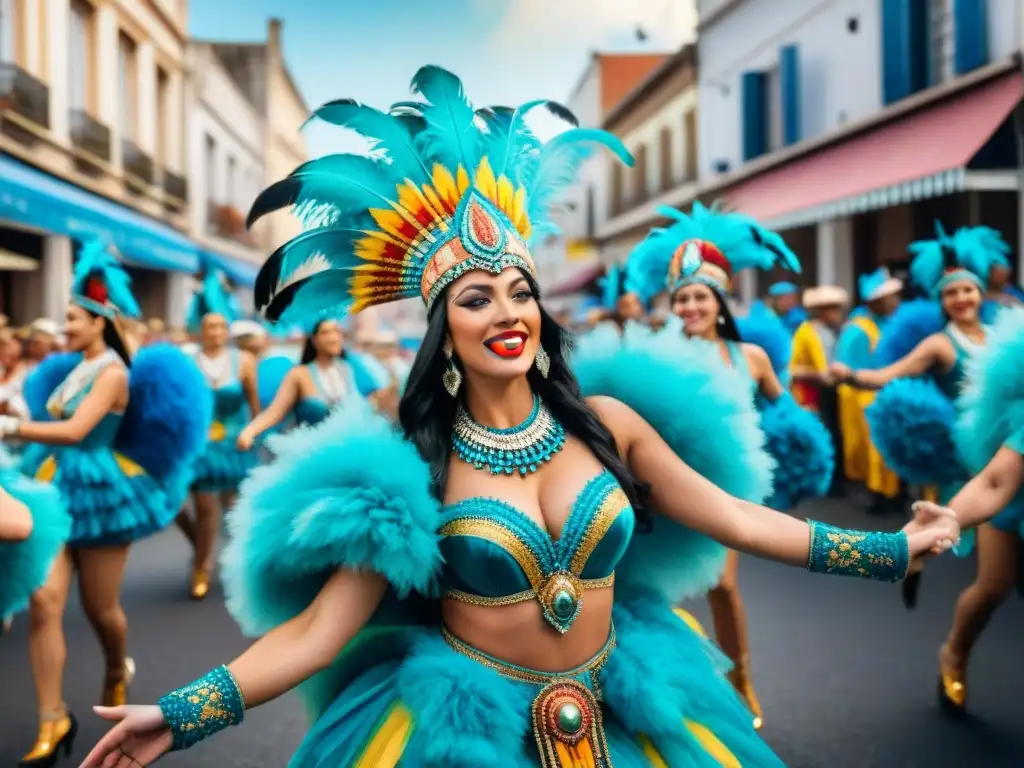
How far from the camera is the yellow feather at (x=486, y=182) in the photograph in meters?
2.67

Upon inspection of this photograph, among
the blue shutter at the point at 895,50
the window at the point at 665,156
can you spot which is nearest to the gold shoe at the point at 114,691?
the blue shutter at the point at 895,50

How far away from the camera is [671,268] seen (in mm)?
5305

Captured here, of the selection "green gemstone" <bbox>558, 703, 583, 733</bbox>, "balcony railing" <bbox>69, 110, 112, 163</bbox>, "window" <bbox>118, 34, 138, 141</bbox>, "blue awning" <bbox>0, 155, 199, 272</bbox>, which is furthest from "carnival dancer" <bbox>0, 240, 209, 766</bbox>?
"window" <bbox>118, 34, 138, 141</bbox>

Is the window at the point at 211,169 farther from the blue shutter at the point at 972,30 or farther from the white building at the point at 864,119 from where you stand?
the blue shutter at the point at 972,30

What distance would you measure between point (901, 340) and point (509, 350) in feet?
16.6

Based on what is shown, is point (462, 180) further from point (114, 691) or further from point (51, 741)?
point (114, 691)

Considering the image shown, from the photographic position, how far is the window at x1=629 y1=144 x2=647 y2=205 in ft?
98.9

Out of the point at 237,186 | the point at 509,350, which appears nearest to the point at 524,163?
the point at 509,350

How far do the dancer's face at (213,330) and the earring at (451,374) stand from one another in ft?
21.1

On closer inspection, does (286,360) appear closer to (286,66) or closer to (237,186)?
(237,186)

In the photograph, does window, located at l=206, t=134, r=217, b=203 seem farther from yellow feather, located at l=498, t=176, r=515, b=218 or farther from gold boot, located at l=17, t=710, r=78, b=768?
yellow feather, located at l=498, t=176, r=515, b=218

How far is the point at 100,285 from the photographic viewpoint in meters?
5.04

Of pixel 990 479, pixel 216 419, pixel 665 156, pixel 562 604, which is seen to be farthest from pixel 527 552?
pixel 665 156

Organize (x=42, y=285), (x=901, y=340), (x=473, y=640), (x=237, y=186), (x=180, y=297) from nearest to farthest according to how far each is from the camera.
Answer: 1. (x=473, y=640)
2. (x=901, y=340)
3. (x=42, y=285)
4. (x=180, y=297)
5. (x=237, y=186)
